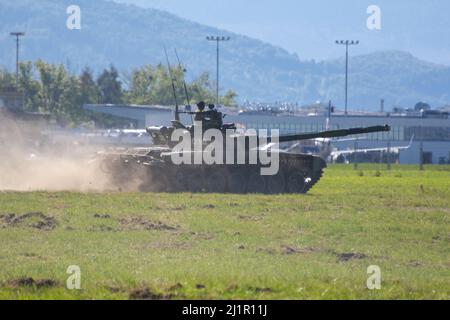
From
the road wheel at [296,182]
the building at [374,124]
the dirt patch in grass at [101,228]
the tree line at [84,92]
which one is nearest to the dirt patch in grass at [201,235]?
the dirt patch in grass at [101,228]

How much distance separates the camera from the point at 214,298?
55.5ft

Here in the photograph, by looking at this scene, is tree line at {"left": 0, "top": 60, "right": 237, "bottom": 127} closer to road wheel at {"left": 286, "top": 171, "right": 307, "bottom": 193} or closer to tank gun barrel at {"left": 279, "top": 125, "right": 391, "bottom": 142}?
tank gun barrel at {"left": 279, "top": 125, "right": 391, "bottom": 142}

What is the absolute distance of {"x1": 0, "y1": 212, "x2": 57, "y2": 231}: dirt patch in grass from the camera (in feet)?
92.9

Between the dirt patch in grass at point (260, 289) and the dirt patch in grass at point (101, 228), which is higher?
the dirt patch in grass at point (260, 289)

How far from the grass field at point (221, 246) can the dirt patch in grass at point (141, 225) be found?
0.04 m

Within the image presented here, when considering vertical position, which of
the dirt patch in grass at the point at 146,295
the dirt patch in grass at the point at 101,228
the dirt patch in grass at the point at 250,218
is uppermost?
the dirt patch in grass at the point at 146,295

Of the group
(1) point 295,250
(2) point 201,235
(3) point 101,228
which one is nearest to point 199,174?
(3) point 101,228

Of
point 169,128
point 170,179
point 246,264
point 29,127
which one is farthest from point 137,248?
point 29,127

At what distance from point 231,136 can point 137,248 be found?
1993 cm

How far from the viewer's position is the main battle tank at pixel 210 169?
141 feet

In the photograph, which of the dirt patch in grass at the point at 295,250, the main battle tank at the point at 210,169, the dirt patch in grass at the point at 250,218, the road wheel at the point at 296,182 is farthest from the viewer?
the road wheel at the point at 296,182

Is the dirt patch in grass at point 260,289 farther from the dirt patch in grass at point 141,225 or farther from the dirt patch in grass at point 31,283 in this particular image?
the dirt patch in grass at point 141,225

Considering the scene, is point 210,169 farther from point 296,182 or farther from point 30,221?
point 30,221
